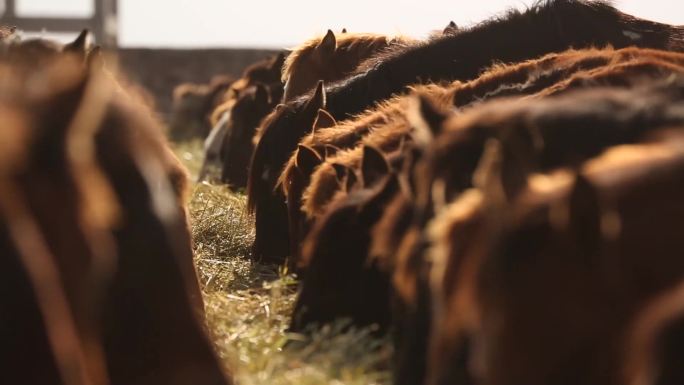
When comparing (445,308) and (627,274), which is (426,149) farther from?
(627,274)

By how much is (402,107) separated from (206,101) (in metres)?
18.2

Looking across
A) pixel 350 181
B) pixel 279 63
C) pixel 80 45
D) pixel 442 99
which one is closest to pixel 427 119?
pixel 350 181

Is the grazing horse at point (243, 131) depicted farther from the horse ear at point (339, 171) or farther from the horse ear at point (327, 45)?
the horse ear at point (339, 171)

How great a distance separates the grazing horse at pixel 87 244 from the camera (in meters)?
2.58

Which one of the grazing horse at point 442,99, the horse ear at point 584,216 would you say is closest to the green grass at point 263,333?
the grazing horse at point 442,99

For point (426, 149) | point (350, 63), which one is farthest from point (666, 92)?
point (350, 63)

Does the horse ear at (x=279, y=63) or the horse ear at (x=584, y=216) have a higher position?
the horse ear at (x=584, y=216)

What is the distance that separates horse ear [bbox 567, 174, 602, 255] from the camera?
2.36 metres

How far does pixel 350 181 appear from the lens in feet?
15.2

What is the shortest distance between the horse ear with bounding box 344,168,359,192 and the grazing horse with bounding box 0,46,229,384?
164cm

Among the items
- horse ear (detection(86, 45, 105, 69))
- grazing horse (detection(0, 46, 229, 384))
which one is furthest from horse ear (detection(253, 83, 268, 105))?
grazing horse (detection(0, 46, 229, 384))

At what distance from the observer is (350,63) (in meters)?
9.94

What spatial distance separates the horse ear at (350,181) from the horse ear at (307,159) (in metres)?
1.12

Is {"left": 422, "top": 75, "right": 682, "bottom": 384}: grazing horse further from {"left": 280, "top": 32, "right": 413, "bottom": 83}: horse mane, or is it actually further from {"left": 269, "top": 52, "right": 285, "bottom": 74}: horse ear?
{"left": 269, "top": 52, "right": 285, "bottom": 74}: horse ear
